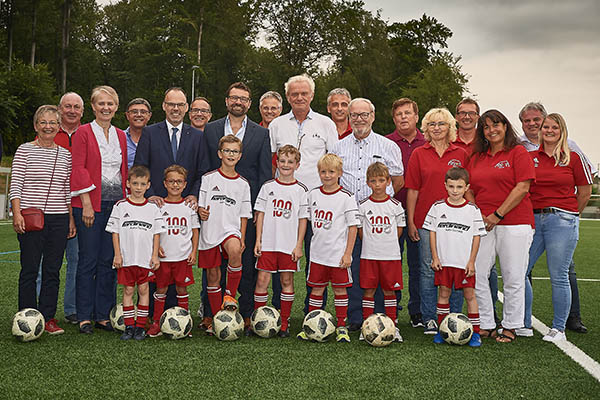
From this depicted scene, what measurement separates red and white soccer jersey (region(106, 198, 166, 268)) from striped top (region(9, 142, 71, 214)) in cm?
55

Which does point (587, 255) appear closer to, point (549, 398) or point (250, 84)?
point (549, 398)

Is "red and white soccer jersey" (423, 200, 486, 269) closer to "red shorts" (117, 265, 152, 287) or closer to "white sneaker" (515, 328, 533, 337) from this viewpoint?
"white sneaker" (515, 328, 533, 337)

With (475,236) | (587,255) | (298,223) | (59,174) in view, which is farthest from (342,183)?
(587,255)

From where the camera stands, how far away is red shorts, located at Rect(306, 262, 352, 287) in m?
5.69

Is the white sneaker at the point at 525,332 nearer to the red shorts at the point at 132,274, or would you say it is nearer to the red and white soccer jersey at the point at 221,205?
the red and white soccer jersey at the point at 221,205

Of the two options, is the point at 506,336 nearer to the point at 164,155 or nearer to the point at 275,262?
the point at 275,262

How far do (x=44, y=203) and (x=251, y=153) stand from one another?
2.05m

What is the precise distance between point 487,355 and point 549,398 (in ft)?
3.72

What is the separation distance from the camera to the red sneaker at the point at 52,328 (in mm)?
5684

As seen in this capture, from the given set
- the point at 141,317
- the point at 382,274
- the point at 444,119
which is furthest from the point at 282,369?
the point at 444,119

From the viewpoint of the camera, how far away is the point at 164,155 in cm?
598

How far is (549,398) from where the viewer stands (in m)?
4.11

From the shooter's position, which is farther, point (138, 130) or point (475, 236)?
point (138, 130)

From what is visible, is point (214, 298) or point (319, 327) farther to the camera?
point (214, 298)
